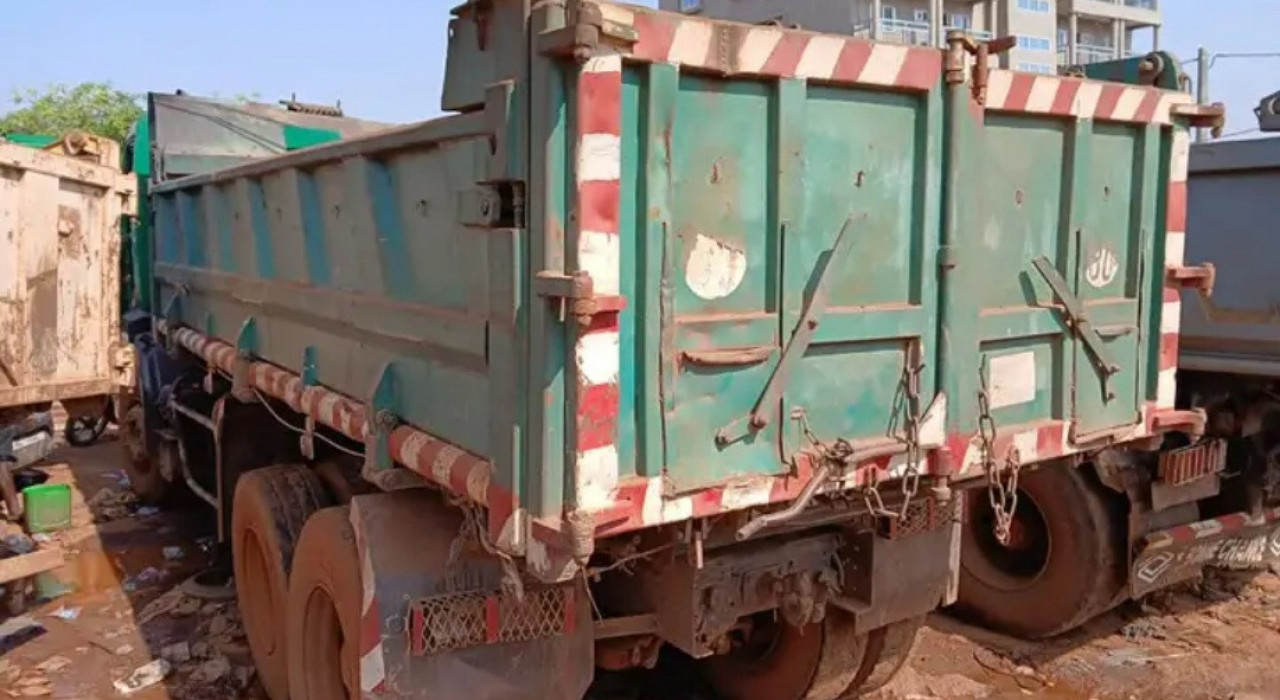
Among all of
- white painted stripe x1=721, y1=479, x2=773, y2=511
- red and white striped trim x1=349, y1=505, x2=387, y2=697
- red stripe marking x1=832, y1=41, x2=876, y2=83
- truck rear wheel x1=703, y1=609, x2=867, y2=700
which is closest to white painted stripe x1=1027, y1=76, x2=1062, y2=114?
red stripe marking x1=832, y1=41, x2=876, y2=83

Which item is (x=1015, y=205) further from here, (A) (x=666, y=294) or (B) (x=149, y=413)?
(B) (x=149, y=413)

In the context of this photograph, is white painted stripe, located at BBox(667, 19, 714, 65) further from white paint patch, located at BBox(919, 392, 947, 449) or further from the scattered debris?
the scattered debris

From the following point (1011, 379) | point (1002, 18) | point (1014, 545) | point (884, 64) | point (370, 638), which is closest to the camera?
point (884, 64)

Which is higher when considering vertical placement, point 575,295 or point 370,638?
point 575,295

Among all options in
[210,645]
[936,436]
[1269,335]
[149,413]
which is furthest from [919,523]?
[149,413]

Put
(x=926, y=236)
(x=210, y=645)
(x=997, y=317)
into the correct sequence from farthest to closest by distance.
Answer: (x=210, y=645)
(x=997, y=317)
(x=926, y=236)

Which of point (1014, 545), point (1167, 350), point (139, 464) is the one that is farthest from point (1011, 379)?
point (139, 464)

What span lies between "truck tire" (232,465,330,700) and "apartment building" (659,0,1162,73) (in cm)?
3076

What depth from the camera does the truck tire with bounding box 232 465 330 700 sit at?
3.99 m

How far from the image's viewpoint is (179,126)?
665 centimetres

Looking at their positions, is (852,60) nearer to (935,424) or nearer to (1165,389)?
(935,424)

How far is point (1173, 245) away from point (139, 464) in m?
6.32

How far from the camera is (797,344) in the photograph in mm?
2717

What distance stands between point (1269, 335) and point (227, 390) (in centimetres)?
490
